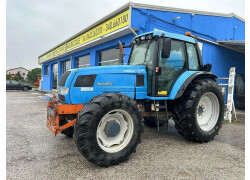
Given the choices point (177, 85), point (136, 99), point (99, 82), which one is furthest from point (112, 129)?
point (177, 85)

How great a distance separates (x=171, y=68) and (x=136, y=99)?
107 centimetres

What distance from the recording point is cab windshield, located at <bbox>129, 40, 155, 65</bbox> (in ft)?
13.5

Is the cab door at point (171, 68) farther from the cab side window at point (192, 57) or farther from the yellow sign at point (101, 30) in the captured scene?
the yellow sign at point (101, 30)

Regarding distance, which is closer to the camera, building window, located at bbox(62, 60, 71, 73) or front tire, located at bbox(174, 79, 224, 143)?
front tire, located at bbox(174, 79, 224, 143)

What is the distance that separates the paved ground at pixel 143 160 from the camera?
2.79m

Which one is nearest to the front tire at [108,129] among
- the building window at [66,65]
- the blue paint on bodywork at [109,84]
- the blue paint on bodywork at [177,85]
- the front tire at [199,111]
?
the blue paint on bodywork at [109,84]

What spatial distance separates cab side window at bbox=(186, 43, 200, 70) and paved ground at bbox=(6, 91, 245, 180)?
1792 mm

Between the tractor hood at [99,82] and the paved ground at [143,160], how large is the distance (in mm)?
1100

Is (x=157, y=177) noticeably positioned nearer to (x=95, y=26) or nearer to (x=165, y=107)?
(x=165, y=107)

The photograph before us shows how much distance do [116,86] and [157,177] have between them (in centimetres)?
173

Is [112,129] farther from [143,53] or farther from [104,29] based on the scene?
[104,29]

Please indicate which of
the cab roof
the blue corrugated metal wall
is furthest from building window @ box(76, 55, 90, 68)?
the cab roof

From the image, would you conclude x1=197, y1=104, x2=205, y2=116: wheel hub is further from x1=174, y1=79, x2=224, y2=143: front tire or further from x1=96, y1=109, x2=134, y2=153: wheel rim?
x1=96, y1=109, x2=134, y2=153: wheel rim

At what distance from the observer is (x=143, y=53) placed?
4.31 metres
